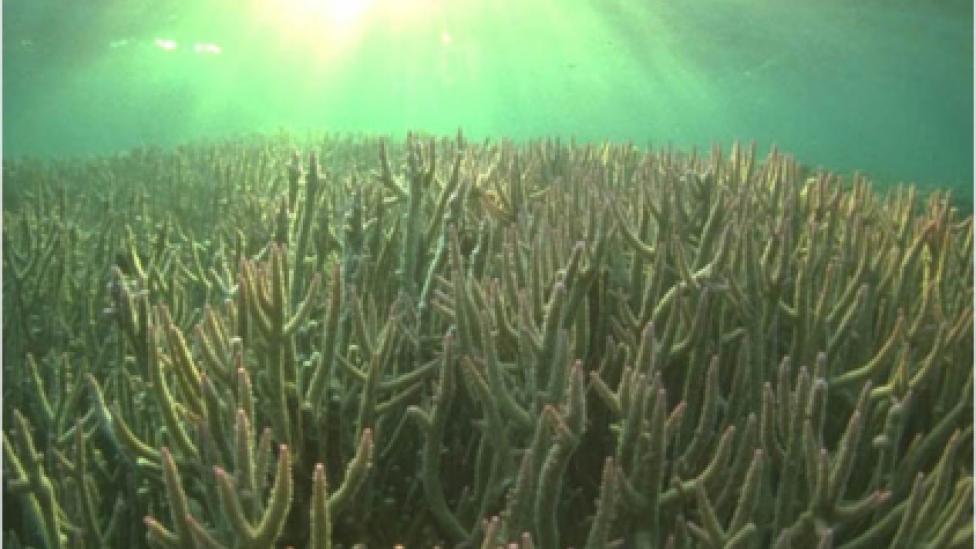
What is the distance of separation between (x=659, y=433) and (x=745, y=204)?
5.94 feet

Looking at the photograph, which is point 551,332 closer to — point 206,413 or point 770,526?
point 770,526

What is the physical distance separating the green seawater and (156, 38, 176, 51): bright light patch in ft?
1.28

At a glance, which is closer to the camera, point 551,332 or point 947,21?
point 551,332

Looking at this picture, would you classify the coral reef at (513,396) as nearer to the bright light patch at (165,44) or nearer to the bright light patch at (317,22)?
the bright light patch at (317,22)

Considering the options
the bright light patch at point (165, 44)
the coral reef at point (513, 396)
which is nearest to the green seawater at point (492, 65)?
the bright light patch at point (165, 44)

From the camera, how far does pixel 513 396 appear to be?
221cm

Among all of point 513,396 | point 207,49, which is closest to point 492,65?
point 207,49

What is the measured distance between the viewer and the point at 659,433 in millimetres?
1791

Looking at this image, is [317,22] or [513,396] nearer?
[513,396]

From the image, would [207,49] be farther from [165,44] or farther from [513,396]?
[513,396]

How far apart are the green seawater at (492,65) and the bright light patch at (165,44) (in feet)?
1.28

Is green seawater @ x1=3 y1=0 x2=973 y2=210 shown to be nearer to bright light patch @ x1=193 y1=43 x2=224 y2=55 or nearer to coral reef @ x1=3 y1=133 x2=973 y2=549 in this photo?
bright light patch @ x1=193 y1=43 x2=224 y2=55

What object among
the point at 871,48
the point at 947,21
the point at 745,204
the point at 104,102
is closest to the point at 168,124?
the point at 104,102

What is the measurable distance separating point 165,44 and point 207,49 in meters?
7.15
